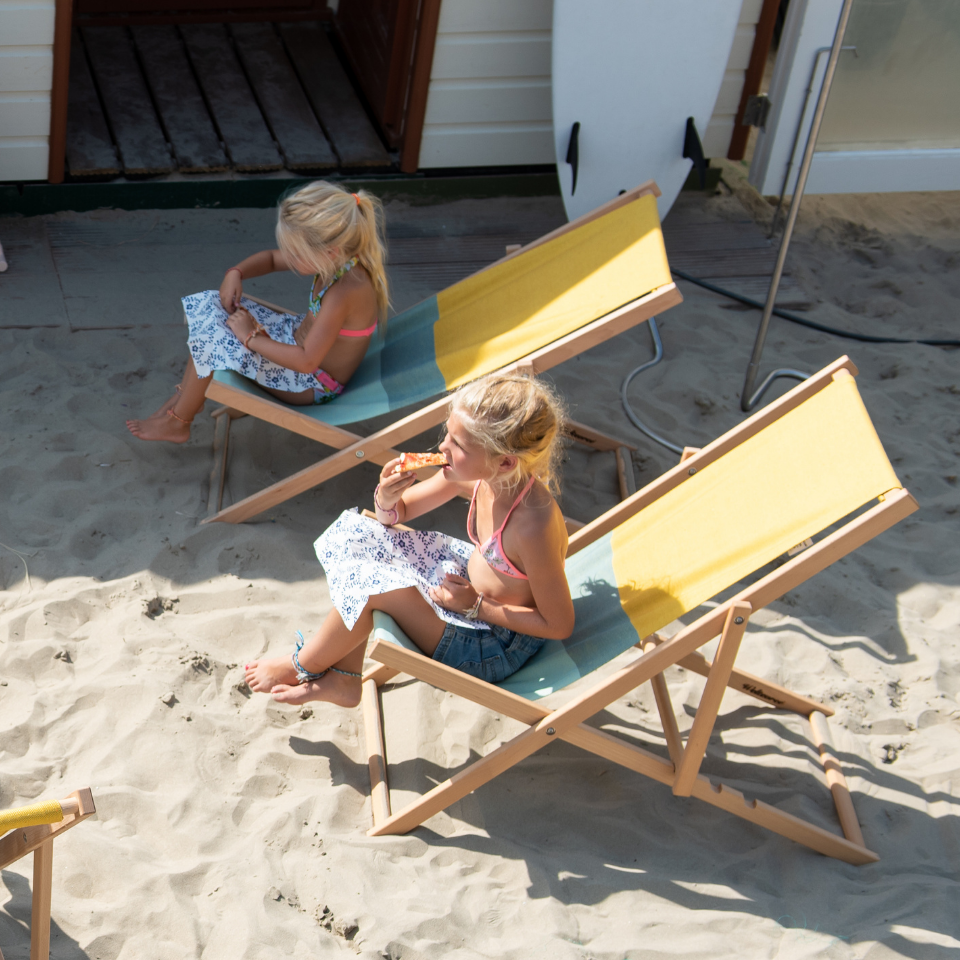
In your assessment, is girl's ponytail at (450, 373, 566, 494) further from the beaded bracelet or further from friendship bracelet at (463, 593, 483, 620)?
the beaded bracelet

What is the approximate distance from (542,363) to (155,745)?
4.95 feet

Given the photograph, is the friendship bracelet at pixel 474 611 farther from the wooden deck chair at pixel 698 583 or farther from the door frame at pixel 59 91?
the door frame at pixel 59 91

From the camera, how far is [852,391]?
Result: 257 centimetres

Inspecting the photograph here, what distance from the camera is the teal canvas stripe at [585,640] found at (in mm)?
2418

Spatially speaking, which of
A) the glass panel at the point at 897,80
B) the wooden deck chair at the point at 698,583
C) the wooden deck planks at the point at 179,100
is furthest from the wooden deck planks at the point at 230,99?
the wooden deck chair at the point at 698,583

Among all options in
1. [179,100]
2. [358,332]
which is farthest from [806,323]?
[179,100]

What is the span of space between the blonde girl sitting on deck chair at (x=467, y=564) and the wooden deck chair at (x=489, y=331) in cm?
59

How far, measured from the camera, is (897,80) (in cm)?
535

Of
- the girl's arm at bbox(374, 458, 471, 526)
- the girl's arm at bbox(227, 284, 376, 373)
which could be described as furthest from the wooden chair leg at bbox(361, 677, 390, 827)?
the girl's arm at bbox(227, 284, 376, 373)

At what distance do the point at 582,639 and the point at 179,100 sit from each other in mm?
4307

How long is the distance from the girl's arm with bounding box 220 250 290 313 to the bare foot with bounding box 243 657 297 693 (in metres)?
1.30

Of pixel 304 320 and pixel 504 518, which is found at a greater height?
pixel 504 518

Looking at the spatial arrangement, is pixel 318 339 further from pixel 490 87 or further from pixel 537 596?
pixel 490 87

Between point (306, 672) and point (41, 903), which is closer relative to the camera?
point (41, 903)
